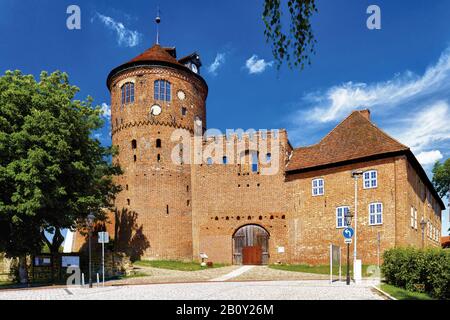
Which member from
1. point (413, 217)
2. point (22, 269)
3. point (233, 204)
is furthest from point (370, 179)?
point (22, 269)

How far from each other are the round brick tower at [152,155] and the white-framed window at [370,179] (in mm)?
15339

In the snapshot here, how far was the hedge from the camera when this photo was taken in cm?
1747

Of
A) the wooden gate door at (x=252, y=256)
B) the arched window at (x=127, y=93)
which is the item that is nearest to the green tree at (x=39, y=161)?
the arched window at (x=127, y=93)

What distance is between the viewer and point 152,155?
38625 millimetres

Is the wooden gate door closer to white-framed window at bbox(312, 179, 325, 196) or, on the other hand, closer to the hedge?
white-framed window at bbox(312, 179, 325, 196)

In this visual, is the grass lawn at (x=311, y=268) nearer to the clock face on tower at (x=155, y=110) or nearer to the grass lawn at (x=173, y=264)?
the grass lawn at (x=173, y=264)

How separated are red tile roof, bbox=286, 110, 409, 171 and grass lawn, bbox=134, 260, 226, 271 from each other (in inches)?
439

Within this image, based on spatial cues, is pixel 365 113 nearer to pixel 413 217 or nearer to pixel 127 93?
pixel 413 217

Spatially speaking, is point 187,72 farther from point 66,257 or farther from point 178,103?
point 66,257

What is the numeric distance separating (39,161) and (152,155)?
684 inches

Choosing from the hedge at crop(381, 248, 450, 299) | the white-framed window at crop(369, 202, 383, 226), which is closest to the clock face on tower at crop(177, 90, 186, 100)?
the white-framed window at crop(369, 202, 383, 226)

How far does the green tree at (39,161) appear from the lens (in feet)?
70.7
